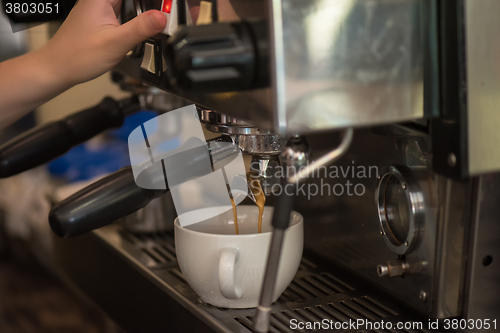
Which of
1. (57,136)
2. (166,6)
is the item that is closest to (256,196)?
(166,6)

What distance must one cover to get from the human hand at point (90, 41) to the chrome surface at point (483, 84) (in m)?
0.21

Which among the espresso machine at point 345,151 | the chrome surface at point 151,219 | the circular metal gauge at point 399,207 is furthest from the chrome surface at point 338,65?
the chrome surface at point 151,219

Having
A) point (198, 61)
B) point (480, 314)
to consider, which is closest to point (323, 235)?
point (480, 314)

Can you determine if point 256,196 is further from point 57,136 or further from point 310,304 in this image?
point 57,136

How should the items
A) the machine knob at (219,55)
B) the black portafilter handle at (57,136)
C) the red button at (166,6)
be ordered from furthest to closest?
the black portafilter handle at (57,136)
the red button at (166,6)
the machine knob at (219,55)

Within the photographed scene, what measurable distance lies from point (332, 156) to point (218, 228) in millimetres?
236

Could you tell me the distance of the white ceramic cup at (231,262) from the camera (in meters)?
0.46

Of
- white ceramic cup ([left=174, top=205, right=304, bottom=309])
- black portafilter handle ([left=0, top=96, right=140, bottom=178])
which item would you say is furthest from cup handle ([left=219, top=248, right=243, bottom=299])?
black portafilter handle ([left=0, top=96, right=140, bottom=178])

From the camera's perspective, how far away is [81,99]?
49.0 inches

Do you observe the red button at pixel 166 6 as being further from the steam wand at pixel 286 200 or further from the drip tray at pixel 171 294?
the drip tray at pixel 171 294

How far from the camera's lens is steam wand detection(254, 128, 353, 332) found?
1.09ft

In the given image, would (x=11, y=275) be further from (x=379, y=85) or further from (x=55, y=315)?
(x=379, y=85)

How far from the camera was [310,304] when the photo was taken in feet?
1.67

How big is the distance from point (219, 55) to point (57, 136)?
435 mm
